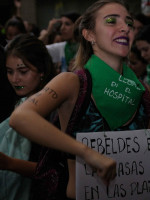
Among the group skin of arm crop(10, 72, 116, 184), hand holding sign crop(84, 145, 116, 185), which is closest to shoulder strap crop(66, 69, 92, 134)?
skin of arm crop(10, 72, 116, 184)

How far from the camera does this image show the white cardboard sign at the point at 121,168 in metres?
1.74

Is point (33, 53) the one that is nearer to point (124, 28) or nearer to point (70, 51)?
point (124, 28)

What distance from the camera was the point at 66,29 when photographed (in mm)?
5371

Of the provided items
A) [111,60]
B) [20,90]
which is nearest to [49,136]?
[111,60]

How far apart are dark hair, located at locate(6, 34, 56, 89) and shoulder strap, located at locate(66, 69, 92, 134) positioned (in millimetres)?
926

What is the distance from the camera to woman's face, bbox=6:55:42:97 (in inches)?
102

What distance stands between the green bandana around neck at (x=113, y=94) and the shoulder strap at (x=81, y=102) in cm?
4

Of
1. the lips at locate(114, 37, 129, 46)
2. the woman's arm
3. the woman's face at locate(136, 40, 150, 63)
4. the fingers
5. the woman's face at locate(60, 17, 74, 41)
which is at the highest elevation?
the lips at locate(114, 37, 129, 46)

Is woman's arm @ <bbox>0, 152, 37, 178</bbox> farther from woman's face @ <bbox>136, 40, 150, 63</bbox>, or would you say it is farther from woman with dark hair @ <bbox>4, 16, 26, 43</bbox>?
woman with dark hair @ <bbox>4, 16, 26, 43</bbox>

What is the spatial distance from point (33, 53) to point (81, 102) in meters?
1.11

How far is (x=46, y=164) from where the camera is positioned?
6.17ft

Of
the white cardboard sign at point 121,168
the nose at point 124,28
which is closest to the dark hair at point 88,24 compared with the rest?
the nose at point 124,28

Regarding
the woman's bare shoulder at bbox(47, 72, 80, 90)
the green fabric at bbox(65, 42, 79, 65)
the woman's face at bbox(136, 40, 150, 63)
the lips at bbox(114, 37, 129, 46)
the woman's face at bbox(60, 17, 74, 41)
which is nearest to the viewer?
the woman's bare shoulder at bbox(47, 72, 80, 90)

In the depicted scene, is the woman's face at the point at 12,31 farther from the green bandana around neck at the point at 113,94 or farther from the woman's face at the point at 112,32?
the green bandana around neck at the point at 113,94
